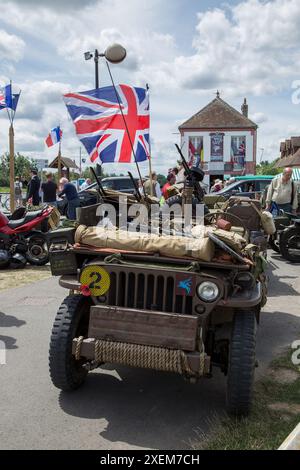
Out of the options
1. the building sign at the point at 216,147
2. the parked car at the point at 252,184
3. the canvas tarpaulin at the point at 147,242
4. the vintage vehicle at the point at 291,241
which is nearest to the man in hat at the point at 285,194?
the vintage vehicle at the point at 291,241

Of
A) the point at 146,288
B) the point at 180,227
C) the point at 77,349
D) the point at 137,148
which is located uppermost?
the point at 137,148

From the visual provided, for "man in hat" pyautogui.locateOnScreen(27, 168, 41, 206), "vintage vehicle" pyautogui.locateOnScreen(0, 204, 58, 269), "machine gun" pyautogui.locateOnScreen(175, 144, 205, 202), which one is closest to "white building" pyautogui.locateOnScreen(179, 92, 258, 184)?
"man in hat" pyautogui.locateOnScreen(27, 168, 41, 206)

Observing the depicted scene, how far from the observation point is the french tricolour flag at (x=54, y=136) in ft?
64.2

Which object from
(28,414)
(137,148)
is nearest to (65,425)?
(28,414)

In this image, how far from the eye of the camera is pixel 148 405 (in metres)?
3.99

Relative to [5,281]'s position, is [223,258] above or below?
above

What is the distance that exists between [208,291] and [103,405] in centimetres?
127

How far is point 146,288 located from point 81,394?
1.13 m

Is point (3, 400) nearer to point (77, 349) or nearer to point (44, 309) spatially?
point (77, 349)

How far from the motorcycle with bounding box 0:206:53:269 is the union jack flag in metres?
3.10

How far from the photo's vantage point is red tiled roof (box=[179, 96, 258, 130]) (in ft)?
154

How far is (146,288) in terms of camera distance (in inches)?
149

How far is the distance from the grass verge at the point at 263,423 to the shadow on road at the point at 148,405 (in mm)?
140
